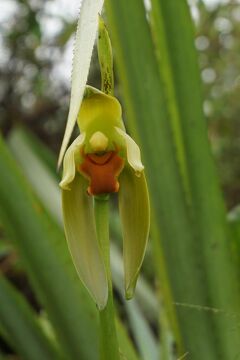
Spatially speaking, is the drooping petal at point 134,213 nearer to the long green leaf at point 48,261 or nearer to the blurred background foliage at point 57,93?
the long green leaf at point 48,261

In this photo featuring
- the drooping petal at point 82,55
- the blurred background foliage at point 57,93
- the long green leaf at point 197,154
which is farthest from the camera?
the blurred background foliage at point 57,93

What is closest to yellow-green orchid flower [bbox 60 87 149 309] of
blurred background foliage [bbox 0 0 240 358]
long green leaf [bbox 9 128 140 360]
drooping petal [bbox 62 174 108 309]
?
drooping petal [bbox 62 174 108 309]

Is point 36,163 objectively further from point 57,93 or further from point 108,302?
point 57,93

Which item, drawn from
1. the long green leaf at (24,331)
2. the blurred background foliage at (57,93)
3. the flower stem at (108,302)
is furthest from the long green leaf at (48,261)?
the blurred background foliage at (57,93)

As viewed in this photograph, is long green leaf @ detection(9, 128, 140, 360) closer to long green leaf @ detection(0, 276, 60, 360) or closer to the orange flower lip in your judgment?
long green leaf @ detection(0, 276, 60, 360)

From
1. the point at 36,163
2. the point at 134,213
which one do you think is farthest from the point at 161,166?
the point at 36,163

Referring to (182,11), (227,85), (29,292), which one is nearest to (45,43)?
(227,85)

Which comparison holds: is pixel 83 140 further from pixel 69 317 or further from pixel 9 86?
pixel 9 86
